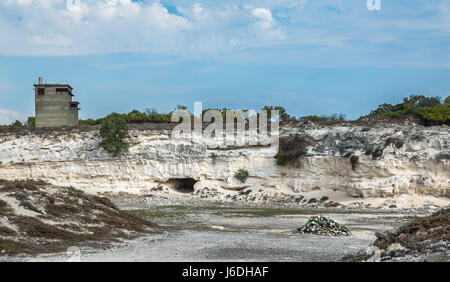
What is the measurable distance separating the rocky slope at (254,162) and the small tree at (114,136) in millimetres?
798

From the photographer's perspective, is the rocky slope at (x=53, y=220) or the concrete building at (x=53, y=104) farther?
the concrete building at (x=53, y=104)

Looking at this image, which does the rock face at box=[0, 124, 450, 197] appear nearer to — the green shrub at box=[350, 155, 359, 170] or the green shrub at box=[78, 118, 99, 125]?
the green shrub at box=[350, 155, 359, 170]

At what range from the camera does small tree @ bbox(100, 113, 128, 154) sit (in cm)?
5016

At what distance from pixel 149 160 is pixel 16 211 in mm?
32005

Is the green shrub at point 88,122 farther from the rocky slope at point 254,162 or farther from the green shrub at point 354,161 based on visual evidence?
the green shrub at point 354,161

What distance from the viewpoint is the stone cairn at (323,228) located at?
21.6 m

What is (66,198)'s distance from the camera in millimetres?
21281

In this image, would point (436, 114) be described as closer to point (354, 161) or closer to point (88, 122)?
point (354, 161)

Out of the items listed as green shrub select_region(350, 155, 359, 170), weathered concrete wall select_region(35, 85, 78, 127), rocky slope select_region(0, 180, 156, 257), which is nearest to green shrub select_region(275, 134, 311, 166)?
green shrub select_region(350, 155, 359, 170)

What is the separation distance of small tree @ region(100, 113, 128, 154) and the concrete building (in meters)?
9.35

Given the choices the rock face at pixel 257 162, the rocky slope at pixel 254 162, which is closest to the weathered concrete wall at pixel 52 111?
the rocky slope at pixel 254 162

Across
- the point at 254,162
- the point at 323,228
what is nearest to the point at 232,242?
the point at 323,228
